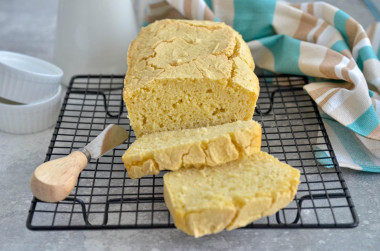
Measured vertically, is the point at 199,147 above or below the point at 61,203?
above

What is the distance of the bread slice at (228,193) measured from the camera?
199cm

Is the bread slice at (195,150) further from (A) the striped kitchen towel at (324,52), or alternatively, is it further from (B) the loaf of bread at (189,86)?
(A) the striped kitchen towel at (324,52)

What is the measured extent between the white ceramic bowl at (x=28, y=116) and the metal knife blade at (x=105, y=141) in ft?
1.87

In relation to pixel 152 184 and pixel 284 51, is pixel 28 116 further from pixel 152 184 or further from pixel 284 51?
pixel 284 51

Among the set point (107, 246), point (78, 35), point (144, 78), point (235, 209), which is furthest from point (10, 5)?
point (235, 209)

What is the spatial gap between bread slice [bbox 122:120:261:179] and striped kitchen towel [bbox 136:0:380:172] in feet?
2.17

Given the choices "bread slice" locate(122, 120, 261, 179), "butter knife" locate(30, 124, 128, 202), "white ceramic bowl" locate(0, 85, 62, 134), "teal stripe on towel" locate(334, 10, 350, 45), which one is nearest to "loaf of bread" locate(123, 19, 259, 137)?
"bread slice" locate(122, 120, 261, 179)

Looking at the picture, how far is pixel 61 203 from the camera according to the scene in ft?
7.29

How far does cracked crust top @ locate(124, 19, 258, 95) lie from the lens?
2.52 meters

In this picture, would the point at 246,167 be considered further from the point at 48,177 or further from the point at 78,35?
the point at 78,35

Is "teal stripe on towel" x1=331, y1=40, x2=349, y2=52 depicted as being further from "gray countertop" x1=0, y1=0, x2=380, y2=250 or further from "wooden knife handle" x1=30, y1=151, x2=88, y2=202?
"wooden knife handle" x1=30, y1=151, x2=88, y2=202

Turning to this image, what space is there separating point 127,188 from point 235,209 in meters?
0.72

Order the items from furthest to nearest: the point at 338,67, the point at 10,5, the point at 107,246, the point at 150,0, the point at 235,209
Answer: the point at 10,5, the point at 150,0, the point at 338,67, the point at 107,246, the point at 235,209

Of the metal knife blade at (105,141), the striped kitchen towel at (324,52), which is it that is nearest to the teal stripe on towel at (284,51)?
the striped kitchen towel at (324,52)
